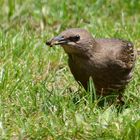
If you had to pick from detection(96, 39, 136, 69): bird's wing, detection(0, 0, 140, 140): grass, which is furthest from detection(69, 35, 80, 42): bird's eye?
detection(0, 0, 140, 140): grass

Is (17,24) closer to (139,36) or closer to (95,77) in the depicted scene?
(139,36)

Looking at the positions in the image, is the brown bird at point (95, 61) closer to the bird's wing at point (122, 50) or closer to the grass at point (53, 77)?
the bird's wing at point (122, 50)

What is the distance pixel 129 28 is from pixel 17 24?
141cm

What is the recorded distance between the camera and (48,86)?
679cm

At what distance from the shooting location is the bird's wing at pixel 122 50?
651 cm

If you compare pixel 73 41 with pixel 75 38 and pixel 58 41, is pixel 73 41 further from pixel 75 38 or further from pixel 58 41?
pixel 58 41

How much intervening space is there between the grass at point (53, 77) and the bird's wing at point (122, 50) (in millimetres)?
288

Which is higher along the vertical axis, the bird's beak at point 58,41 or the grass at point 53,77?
the bird's beak at point 58,41

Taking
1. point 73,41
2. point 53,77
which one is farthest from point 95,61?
point 53,77

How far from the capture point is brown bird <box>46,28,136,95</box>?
6.28 m

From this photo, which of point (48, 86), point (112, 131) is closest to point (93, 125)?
point (112, 131)

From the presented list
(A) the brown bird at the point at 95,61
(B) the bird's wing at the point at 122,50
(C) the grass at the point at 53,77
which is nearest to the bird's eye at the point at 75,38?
(A) the brown bird at the point at 95,61

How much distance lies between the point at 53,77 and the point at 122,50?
0.78m

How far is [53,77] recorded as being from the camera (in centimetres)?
701
